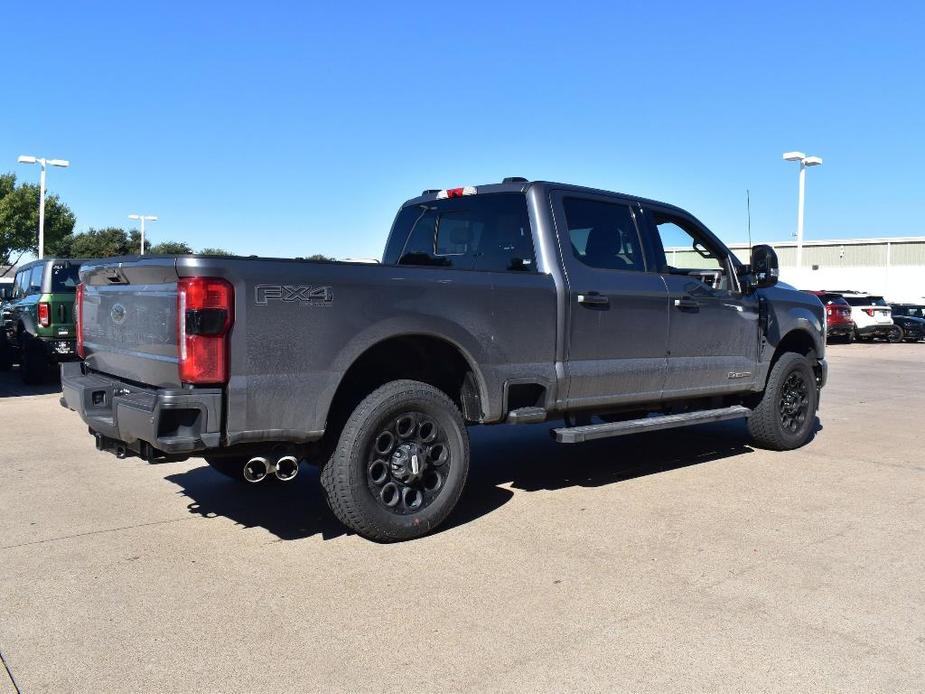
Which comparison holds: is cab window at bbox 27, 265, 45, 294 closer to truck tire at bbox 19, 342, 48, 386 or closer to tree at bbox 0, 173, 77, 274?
truck tire at bbox 19, 342, 48, 386

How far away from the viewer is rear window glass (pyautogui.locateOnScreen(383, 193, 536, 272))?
18.5 ft

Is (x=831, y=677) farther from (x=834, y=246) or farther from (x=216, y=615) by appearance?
(x=834, y=246)

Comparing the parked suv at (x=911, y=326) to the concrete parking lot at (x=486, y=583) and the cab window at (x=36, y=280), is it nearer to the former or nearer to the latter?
the concrete parking lot at (x=486, y=583)

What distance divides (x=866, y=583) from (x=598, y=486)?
7.24 feet

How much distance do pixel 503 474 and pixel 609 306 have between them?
1.69 metres

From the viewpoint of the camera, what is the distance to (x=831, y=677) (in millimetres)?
3127

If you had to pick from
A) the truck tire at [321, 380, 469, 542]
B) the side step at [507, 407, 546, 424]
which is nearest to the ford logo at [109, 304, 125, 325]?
the truck tire at [321, 380, 469, 542]

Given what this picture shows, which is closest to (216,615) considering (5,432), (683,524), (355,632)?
(355,632)

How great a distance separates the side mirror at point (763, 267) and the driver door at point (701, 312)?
15cm

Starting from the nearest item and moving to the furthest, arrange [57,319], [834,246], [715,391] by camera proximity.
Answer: [715,391], [57,319], [834,246]

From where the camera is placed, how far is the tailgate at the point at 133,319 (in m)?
4.07

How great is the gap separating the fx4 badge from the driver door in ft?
9.44

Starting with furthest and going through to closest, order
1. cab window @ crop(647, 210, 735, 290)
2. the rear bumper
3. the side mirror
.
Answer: the side mirror → cab window @ crop(647, 210, 735, 290) → the rear bumper

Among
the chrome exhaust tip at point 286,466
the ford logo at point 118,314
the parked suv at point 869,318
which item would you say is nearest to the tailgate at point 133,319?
the ford logo at point 118,314
